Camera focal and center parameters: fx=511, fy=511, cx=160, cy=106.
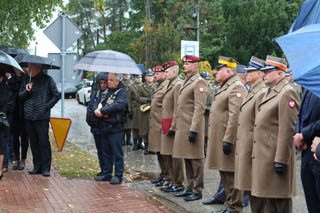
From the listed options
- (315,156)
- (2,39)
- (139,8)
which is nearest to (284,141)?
(315,156)

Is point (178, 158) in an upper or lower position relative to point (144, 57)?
lower

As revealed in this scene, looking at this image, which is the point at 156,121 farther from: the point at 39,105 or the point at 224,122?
the point at 224,122

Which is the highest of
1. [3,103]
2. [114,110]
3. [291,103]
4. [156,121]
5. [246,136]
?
[291,103]

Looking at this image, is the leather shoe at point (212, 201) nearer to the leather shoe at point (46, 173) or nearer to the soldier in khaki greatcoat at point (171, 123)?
the soldier in khaki greatcoat at point (171, 123)

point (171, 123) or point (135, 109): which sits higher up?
point (171, 123)

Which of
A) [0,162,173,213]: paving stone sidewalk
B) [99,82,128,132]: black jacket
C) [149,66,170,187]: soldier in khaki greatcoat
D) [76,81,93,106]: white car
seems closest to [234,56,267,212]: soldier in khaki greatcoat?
[0,162,173,213]: paving stone sidewalk

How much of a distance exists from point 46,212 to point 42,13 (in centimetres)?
936

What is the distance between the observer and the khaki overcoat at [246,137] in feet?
19.1

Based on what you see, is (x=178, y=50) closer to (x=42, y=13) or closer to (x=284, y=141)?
(x=42, y=13)

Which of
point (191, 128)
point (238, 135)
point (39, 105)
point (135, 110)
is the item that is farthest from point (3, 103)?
point (135, 110)

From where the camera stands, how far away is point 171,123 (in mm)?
8250

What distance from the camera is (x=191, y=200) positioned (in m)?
7.57

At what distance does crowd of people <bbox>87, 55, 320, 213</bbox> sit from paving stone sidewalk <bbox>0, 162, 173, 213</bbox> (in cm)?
57

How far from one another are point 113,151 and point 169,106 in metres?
1.35
